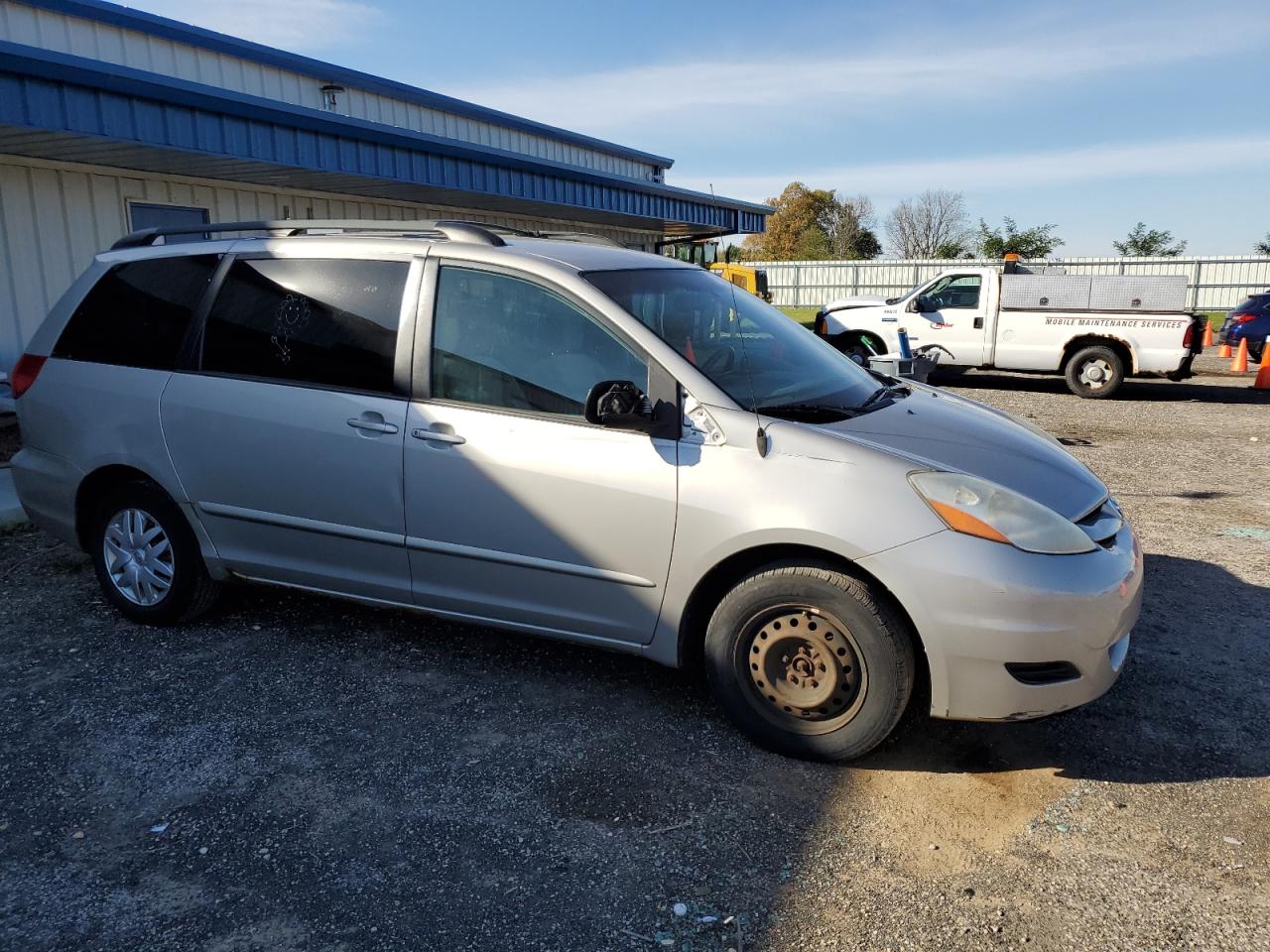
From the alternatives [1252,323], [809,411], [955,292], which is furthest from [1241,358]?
[809,411]

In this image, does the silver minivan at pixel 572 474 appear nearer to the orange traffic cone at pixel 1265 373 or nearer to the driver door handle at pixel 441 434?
the driver door handle at pixel 441 434

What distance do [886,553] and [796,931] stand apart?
3.94 ft

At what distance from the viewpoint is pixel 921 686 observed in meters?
3.50

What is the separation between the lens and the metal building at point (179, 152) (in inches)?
306

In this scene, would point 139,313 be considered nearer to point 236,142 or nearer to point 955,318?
point 236,142

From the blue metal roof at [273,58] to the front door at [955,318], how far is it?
860 cm

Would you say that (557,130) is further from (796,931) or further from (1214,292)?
(1214,292)

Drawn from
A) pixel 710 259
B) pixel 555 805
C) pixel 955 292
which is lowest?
pixel 555 805

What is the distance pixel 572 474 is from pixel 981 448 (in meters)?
1.55

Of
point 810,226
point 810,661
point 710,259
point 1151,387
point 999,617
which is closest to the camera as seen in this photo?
point 999,617

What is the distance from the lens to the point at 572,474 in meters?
3.59

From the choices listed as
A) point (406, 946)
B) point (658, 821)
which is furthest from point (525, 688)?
point (406, 946)

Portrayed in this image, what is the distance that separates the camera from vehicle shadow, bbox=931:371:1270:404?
14609 millimetres

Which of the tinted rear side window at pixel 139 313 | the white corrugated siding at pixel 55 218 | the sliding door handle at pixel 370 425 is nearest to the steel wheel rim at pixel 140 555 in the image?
the tinted rear side window at pixel 139 313
